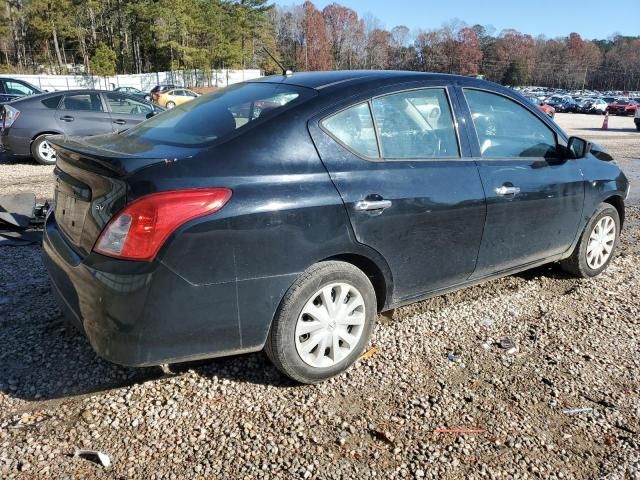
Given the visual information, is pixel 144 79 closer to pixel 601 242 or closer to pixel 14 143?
pixel 14 143

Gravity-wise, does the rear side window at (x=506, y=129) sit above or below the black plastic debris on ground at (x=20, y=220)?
above

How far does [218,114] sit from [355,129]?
0.81m

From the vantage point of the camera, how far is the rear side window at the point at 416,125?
119 inches

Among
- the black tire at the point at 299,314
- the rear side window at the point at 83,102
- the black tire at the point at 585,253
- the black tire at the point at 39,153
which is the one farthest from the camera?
the rear side window at the point at 83,102

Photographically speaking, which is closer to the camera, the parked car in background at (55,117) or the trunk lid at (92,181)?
the trunk lid at (92,181)

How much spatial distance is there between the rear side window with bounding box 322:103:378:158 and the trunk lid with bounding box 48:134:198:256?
81 centimetres

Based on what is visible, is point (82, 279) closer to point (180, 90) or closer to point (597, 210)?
point (597, 210)

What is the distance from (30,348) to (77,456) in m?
A: 1.10

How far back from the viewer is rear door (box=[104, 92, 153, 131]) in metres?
10.7

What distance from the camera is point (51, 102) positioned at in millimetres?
10117

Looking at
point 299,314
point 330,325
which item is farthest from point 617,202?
point 299,314

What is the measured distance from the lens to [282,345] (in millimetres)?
2650

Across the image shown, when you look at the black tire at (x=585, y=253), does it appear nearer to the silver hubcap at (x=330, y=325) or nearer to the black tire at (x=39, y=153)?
the silver hubcap at (x=330, y=325)

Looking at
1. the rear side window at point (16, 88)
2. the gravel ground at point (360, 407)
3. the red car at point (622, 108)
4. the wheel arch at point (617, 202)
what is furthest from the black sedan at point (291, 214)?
the red car at point (622, 108)
